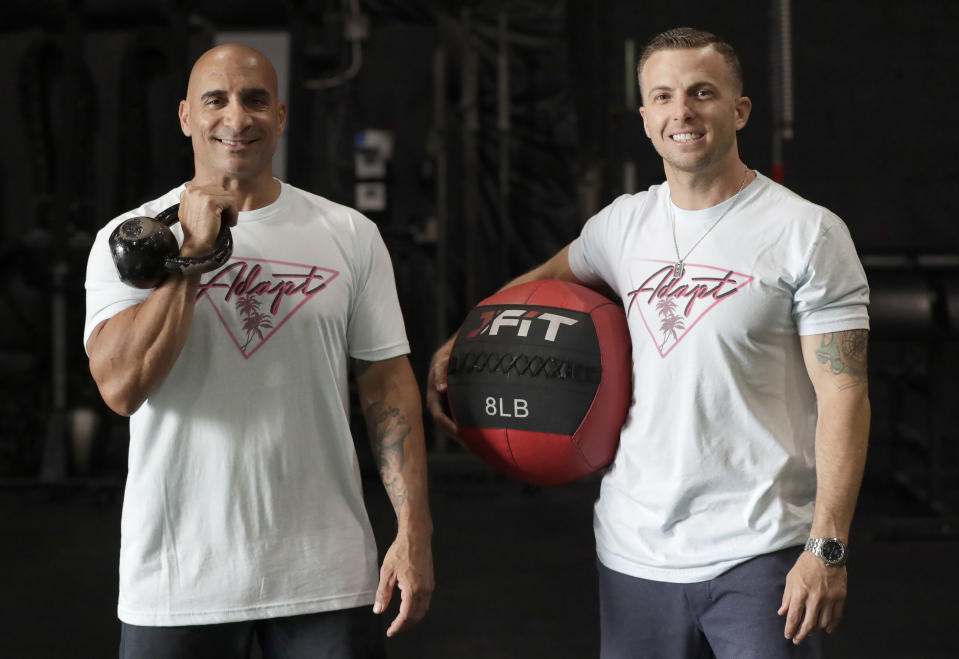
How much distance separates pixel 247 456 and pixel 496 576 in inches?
93.0

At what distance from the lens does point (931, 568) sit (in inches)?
149

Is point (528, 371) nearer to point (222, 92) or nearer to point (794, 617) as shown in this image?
point (794, 617)

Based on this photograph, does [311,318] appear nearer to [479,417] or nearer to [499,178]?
[479,417]

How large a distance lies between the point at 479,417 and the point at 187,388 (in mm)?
499

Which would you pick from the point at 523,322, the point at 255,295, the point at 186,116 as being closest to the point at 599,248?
the point at 523,322

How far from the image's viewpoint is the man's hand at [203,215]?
4.49 ft

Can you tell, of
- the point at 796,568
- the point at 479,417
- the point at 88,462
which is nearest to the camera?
the point at 796,568

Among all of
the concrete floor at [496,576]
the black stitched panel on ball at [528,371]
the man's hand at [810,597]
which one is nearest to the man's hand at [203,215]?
the black stitched panel on ball at [528,371]

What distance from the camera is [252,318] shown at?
59.1 inches

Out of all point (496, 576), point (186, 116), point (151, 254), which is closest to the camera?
point (151, 254)

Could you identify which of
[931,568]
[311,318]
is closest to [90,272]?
[311,318]

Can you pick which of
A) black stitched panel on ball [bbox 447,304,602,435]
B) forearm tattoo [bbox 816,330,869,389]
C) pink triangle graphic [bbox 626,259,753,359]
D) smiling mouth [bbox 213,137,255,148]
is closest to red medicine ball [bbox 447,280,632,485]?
black stitched panel on ball [bbox 447,304,602,435]

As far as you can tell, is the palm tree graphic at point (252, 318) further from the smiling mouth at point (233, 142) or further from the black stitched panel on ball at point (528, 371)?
the black stitched panel on ball at point (528, 371)

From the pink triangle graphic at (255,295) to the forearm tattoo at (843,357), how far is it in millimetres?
770
